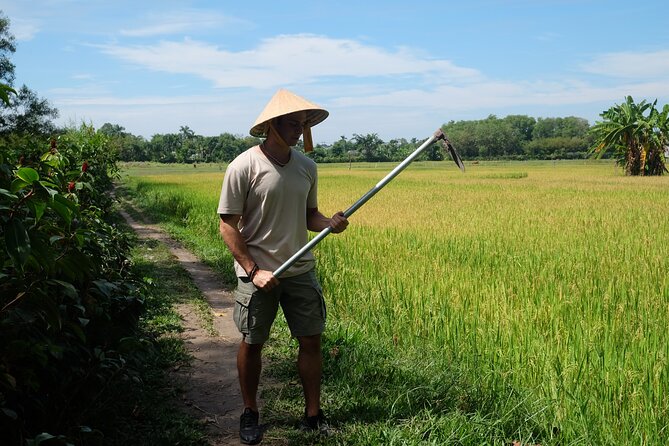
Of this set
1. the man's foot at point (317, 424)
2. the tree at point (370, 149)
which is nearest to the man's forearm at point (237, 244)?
the man's foot at point (317, 424)

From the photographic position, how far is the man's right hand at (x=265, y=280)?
3049 millimetres

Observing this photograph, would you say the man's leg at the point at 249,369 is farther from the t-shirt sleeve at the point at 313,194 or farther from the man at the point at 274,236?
the t-shirt sleeve at the point at 313,194

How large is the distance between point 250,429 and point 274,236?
3.45ft

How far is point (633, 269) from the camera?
6.20m

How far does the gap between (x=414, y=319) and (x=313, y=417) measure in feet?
5.29

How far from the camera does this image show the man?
122 inches

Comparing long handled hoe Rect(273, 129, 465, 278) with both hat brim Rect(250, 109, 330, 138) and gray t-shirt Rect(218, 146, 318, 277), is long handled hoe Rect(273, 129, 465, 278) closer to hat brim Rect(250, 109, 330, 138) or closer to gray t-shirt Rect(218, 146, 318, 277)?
gray t-shirt Rect(218, 146, 318, 277)

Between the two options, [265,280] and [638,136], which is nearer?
[265,280]

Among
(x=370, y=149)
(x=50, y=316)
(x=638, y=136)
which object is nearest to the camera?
(x=50, y=316)

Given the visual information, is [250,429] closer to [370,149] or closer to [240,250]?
[240,250]

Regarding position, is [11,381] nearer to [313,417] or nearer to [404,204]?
[313,417]

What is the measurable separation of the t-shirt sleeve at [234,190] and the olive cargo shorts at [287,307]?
1.37 ft

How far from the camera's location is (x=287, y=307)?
129 inches

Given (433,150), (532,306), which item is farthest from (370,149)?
(532,306)
